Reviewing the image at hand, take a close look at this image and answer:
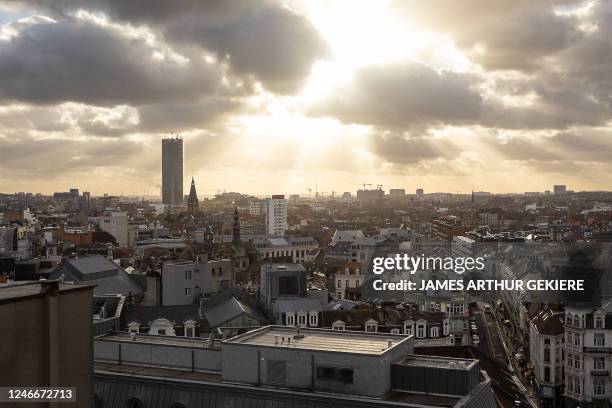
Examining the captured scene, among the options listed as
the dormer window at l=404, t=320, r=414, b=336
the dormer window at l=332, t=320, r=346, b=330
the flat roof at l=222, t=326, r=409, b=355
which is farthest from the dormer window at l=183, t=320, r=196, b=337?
the flat roof at l=222, t=326, r=409, b=355

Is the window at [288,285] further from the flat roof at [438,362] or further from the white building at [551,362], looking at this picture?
the flat roof at [438,362]

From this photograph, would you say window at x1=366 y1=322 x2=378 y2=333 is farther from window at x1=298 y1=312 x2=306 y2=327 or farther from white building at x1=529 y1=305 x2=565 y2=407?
white building at x1=529 y1=305 x2=565 y2=407

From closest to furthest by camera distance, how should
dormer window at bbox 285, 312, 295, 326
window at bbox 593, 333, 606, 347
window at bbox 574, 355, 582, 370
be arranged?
dormer window at bbox 285, 312, 295, 326 < window at bbox 593, 333, 606, 347 < window at bbox 574, 355, 582, 370

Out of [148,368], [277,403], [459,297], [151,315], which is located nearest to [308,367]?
[277,403]

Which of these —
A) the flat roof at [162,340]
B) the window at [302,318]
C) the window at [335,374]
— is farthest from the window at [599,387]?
the window at [335,374]

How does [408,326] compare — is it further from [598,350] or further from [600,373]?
[600,373]

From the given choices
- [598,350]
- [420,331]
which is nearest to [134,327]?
[420,331]

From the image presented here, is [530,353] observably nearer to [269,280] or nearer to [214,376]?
[269,280]

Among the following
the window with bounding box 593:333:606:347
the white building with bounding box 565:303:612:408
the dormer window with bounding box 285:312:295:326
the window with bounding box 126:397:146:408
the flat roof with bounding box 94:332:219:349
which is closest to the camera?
the window with bounding box 126:397:146:408
